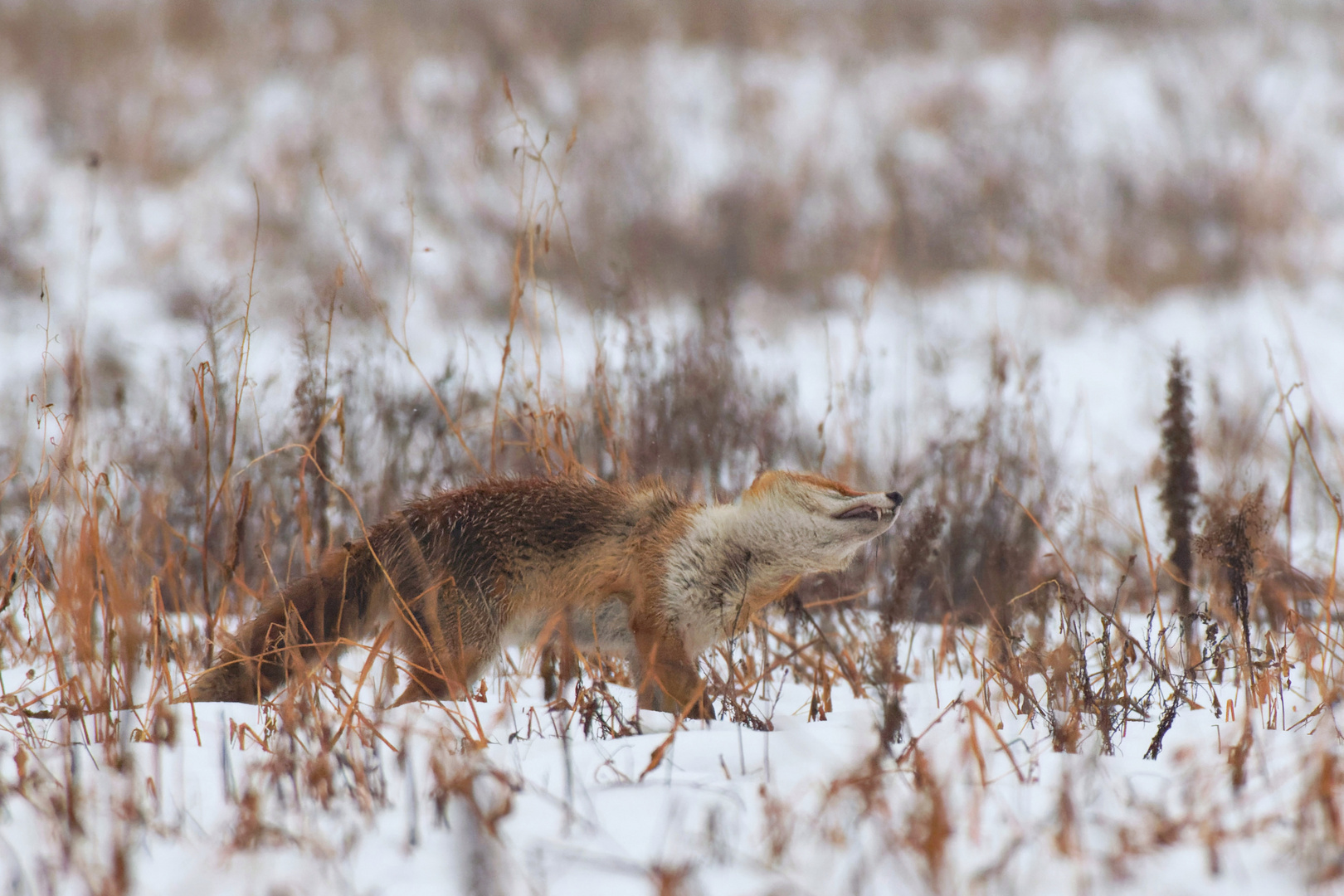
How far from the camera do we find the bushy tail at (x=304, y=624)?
2.91 metres

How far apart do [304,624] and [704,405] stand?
2695 millimetres

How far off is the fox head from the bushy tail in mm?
1101

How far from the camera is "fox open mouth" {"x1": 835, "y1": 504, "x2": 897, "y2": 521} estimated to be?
3.17 metres

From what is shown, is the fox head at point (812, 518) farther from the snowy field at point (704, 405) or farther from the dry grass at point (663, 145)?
the dry grass at point (663, 145)

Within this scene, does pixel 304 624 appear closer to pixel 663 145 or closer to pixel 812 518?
pixel 812 518

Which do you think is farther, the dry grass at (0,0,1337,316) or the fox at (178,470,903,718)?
the dry grass at (0,0,1337,316)

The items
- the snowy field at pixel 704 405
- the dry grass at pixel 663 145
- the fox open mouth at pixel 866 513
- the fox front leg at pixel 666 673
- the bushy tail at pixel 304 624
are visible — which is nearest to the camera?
the snowy field at pixel 704 405

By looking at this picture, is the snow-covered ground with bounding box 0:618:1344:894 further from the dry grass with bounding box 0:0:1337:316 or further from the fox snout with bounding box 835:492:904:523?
the dry grass with bounding box 0:0:1337:316

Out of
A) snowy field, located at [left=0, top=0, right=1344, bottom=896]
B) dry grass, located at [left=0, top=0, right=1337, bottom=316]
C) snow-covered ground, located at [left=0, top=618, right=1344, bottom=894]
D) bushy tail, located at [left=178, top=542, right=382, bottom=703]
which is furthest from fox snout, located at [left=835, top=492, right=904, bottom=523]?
dry grass, located at [left=0, top=0, right=1337, bottom=316]

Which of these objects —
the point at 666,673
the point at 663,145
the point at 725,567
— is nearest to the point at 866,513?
the point at 725,567

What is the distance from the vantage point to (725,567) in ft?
10.8

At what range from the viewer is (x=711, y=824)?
1.75 m

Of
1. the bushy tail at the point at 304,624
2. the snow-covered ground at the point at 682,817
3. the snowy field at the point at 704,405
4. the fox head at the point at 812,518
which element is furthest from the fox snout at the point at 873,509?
the bushy tail at the point at 304,624

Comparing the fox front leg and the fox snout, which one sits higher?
the fox snout
